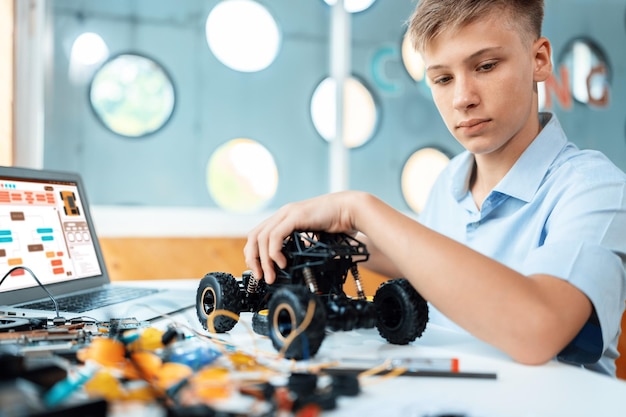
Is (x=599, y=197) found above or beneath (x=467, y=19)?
beneath

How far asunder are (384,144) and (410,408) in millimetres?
2309

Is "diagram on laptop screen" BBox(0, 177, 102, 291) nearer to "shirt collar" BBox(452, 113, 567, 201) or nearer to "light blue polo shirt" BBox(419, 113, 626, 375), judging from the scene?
"light blue polo shirt" BBox(419, 113, 626, 375)

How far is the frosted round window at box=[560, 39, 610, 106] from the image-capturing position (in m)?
2.80

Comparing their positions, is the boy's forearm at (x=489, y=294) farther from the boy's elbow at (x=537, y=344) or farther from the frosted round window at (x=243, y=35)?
the frosted round window at (x=243, y=35)

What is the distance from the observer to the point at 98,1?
2184mm

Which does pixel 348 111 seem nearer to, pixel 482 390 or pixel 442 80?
pixel 442 80

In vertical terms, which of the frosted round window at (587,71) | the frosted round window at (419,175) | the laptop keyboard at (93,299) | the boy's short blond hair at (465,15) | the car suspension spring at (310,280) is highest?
the frosted round window at (587,71)

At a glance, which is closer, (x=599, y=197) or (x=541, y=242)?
(x=599, y=197)

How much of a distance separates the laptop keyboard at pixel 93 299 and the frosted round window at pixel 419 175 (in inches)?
69.3

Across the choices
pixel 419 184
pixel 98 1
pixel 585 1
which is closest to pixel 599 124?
pixel 585 1

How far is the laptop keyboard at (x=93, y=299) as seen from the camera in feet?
3.00

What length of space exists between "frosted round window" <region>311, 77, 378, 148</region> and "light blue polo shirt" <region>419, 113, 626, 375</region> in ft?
4.15

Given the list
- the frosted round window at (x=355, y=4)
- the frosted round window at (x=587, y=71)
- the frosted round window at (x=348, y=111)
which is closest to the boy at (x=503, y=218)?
the frosted round window at (x=348, y=111)

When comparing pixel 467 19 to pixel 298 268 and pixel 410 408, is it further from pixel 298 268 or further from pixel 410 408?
pixel 410 408
